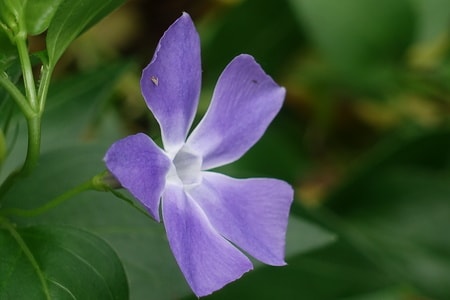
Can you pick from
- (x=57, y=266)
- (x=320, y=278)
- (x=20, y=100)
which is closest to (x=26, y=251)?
(x=57, y=266)

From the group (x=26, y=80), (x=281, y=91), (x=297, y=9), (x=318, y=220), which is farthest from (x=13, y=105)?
(x=297, y=9)

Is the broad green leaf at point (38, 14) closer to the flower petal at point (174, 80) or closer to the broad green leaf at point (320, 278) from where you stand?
the flower petal at point (174, 80)

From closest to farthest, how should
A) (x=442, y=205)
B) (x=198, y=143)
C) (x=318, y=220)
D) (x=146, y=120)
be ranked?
(x=198, y=143)
(x=318, y=220)
(x=442, y=205)
(x=146, y=120)

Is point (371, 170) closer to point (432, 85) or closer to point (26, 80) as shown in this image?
point (432, 85)

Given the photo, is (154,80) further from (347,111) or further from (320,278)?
(347,111)

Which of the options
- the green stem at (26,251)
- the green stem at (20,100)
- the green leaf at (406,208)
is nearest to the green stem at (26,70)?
the green stem at (20,100)

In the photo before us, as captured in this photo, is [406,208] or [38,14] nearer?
[38,14]
